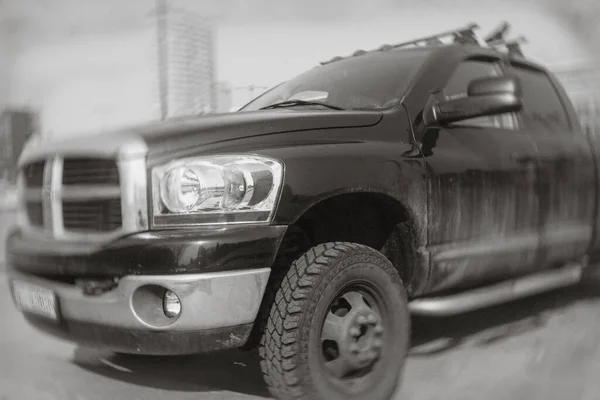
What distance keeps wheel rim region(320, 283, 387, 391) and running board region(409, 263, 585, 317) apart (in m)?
0.40

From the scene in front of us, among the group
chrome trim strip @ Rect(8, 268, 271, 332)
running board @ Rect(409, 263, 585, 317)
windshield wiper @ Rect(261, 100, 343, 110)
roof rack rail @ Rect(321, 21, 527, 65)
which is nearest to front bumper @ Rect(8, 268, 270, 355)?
chrome trim strip @ Rect(8, 268, 271, 332)

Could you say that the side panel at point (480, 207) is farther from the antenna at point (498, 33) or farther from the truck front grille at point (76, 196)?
the truck front grille at point (76, 196)

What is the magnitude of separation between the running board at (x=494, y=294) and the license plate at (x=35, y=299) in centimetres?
165

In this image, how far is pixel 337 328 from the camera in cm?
245

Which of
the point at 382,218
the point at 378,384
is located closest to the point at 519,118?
the point at 382,218

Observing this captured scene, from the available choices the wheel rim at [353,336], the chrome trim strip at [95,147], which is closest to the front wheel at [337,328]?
the wheel rim at [353,336]

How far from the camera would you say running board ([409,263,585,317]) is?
2930mm

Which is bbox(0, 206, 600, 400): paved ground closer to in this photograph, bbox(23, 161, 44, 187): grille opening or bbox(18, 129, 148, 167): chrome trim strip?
bbox(23, 161, 44, 187): grille opening

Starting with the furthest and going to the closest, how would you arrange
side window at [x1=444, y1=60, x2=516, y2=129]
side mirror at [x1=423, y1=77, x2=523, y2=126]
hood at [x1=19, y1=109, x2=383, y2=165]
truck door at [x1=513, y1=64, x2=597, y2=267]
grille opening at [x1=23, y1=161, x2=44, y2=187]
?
truck door at [x1=513, y1=64, x2=597, y2=267] → side window at [x1=444, y1=60, x2=516, y2=129] → side mirror at [x1=423, y1=77, x2=523, y2=126] → grille opening at [x1=23, y1=161, x2=44, y2=187] → hood at [x1=19, y1=109, x2=383, y2=165]

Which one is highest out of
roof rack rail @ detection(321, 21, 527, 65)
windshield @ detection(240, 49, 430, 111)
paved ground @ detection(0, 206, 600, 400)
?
roof rack rail @ detection(321, 21, 527, 65)

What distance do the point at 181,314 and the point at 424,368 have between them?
1.45m

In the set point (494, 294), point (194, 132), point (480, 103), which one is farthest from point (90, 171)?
point (494, 294)

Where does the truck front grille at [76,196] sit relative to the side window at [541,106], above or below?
below

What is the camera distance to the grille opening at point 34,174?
2.59 m
